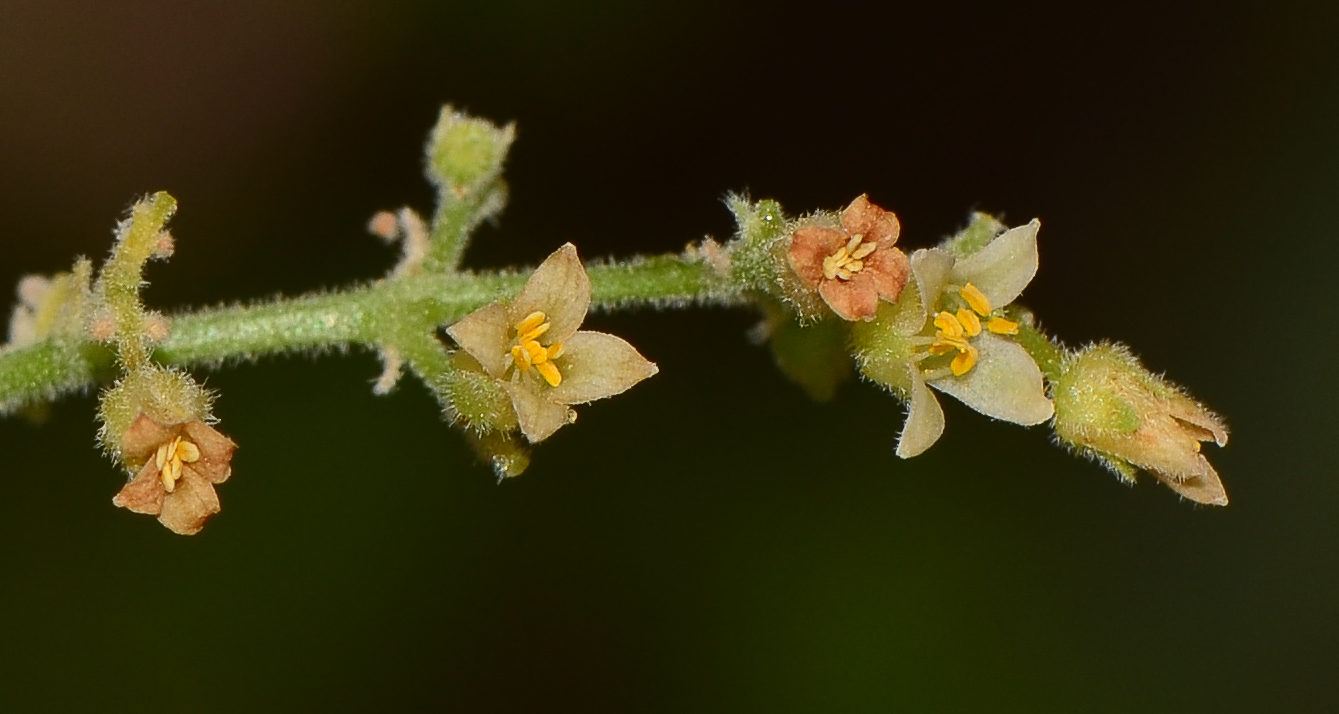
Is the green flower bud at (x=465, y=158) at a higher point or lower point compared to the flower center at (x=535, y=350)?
higher

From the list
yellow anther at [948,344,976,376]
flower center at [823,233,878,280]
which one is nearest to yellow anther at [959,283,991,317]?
yellow anther at [948,344,976,376]

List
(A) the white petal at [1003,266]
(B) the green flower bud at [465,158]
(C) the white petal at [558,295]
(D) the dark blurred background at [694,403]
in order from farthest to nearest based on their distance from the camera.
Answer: (D) the dark blurred background at [694,403]
(B) the green flower bud at [465,158]
(A) the white petal at [1003,266]
(C) the white petal at [558,295]

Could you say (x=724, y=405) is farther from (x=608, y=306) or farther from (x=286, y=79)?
(x=608, y=306)

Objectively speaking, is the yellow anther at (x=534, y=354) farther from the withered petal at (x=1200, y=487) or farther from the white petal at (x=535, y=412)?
the withered petal at (x=1200, y=487)

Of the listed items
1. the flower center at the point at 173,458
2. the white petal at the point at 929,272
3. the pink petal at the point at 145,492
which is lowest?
the pink petal at the point at 145,492

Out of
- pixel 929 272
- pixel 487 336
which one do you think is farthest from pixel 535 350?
pixel 929 272

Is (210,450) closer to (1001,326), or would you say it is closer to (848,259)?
(848,259)

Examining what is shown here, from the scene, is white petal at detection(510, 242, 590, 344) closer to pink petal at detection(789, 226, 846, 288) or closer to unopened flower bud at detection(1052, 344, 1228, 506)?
pink petal at detection(789, 226, 846, 288)

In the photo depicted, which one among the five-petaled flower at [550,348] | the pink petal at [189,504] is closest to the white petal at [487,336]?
the five-petaled flower at [550,348]
